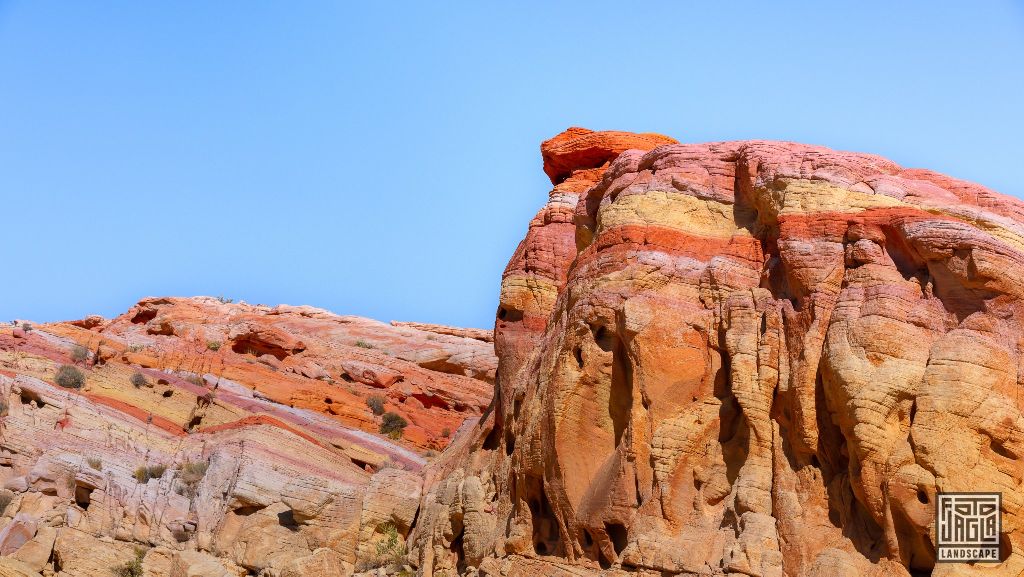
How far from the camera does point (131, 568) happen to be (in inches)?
1203

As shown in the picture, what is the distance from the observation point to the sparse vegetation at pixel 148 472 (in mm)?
33269

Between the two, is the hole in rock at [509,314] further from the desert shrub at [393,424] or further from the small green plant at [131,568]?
the desert shrub at [393,424]

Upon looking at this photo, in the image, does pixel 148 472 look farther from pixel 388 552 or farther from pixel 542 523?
pixel 542 523

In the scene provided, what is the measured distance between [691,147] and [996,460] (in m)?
8.90

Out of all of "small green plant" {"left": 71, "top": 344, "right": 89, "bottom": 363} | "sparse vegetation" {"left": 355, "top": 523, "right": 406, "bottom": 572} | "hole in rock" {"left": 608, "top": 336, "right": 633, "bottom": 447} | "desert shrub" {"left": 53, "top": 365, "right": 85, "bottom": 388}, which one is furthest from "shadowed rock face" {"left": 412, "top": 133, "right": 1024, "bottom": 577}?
"small green plant" {"left": 71, "top": 344, "right": 89, "bottom": 363}

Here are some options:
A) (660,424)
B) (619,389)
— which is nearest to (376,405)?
(619,389)

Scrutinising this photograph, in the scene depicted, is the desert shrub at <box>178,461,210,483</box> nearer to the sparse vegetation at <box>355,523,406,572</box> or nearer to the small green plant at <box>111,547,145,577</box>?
the small green plant at <box>111,547,145,577</box>

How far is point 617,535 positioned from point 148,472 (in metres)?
14.3

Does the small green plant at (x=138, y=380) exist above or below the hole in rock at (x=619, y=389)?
below

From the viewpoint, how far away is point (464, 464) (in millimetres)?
29594

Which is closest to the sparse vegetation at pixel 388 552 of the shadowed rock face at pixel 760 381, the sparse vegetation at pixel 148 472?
the shadowed rock face at pixel 760 381

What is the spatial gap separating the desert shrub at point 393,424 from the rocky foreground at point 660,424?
129 inches

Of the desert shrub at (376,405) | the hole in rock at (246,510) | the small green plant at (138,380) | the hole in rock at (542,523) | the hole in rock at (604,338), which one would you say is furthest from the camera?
the desert shrub at (376,405)

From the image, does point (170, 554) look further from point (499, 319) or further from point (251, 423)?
point (499, 319)
